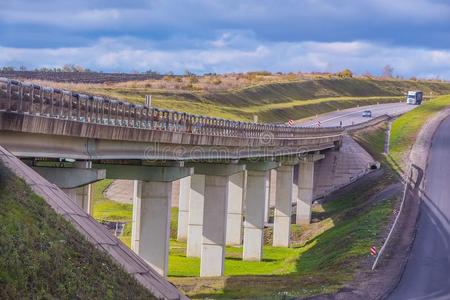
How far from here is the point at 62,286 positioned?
13406 millimetres

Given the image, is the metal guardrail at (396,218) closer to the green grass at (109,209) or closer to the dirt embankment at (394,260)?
the dirt embankment at (394,260)

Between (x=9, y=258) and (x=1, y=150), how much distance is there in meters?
6.01

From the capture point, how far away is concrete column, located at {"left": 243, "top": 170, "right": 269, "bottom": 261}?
208 ft

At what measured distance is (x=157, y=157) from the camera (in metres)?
41.1

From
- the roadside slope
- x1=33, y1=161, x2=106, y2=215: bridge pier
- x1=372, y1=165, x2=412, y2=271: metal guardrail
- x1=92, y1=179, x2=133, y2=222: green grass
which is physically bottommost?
x1=92, y1=179, x2=133, y2=222: green grass

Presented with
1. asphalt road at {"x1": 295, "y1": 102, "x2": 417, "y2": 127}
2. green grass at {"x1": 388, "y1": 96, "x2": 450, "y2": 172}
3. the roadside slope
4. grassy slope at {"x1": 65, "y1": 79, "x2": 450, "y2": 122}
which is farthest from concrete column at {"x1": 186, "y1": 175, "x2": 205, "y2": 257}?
asphalt road at {"x1": 295, "y1": 102, "x2": 417, "y2": 127}

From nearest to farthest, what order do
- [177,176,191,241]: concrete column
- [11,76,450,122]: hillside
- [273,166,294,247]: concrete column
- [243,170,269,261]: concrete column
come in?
[243,170,269,261]: concrete column
[177,176,191,241]: concrete column
[273,166,294,247]: concrete column
[11,76,450,122]: hillside

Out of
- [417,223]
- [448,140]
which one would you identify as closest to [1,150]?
[417,223]

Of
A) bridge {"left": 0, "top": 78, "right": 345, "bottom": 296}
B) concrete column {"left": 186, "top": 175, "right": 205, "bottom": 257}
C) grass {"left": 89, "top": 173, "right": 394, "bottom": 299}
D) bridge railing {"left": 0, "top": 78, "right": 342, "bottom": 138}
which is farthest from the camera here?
concrete column {"left": 186, "top": 175, "right": 205, "bottom": 257}

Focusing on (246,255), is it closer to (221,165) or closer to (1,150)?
(221,165)

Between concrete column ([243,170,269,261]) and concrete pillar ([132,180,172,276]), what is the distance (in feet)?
68.0

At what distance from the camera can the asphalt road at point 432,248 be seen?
36812 millimetres

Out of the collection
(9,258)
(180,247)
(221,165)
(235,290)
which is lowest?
(180,247)

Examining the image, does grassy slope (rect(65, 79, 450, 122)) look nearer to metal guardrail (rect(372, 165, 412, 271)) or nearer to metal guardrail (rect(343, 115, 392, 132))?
metal guardrail (rect(343, 115, 392, 132))
